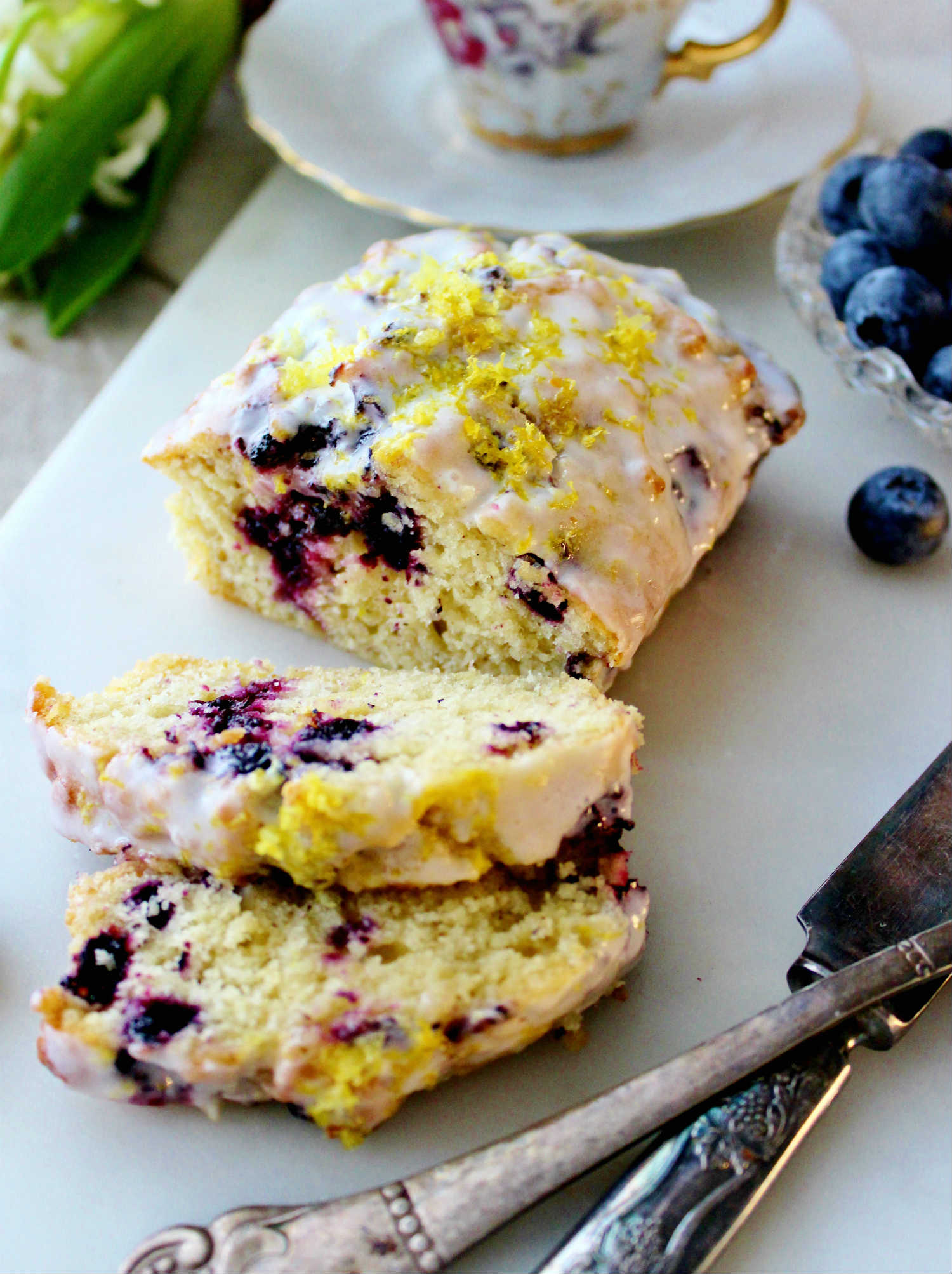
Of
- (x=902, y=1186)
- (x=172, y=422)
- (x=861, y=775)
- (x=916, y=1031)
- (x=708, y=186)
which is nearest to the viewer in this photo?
(x=902, y=1186)

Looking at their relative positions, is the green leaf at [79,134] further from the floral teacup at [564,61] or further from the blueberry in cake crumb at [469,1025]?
the blueberry in cake crumb at [469,1025]

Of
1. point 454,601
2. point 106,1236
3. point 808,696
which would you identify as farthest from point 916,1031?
point 106,1236

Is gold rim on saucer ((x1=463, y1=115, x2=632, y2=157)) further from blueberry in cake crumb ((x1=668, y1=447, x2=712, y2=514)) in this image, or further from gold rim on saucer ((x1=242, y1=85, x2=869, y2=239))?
blueberry in cake crumb ((x1=668, y1=447, x2=712, y2=514))

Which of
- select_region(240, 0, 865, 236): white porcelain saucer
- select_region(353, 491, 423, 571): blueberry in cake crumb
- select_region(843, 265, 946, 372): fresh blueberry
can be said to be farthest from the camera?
select_region(240, 0, 865, 236): white porcelain saucer

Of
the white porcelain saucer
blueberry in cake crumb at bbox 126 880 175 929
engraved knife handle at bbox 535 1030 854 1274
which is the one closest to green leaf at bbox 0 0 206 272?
the white porcelain saucer

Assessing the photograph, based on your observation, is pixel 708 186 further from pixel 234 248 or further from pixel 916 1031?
pixel 916 1031

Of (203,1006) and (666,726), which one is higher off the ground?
(203,1006)

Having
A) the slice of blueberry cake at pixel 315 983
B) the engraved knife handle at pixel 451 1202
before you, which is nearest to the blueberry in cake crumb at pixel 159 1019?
the slice of blueberry cake at pixel 315 983
